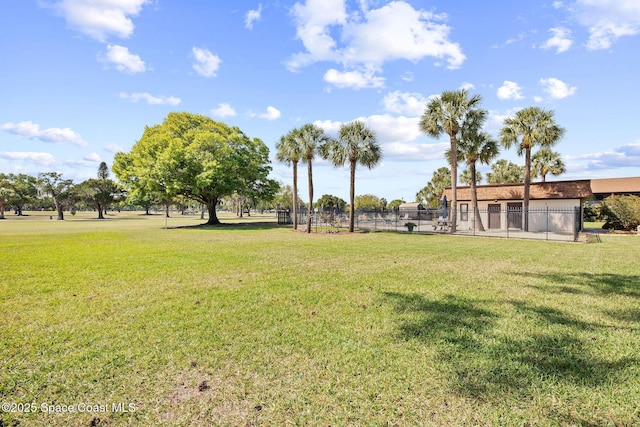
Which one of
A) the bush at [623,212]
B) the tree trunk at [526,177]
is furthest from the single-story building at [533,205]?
the bush at [623,212]

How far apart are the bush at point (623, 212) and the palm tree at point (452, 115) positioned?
35.6 ft

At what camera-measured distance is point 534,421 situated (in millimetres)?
2561

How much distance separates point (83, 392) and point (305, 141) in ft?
75.2

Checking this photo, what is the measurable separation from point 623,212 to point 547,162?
485 inches

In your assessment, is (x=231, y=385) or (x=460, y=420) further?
(x=231, y=385)

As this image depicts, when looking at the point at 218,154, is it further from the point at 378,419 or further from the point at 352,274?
the point at 378,419

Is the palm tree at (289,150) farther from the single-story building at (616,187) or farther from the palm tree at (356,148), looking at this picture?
the single-story building at (616,187)

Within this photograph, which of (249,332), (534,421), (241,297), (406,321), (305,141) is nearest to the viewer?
(534,421)

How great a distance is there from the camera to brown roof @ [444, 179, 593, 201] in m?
24.7

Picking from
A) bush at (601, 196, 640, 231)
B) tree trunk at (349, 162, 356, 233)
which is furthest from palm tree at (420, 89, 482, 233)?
bush at (601, 196, 640, 231)

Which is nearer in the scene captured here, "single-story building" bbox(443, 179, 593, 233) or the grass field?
the grass field

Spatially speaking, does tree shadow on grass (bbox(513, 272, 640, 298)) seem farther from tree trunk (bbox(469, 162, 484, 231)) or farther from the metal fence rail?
tree trunk (bbox(469, 162, 484, 231))

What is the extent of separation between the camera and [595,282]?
24.1ft

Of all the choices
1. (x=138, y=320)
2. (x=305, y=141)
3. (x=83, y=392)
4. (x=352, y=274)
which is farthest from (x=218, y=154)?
(x=83, y=392)
